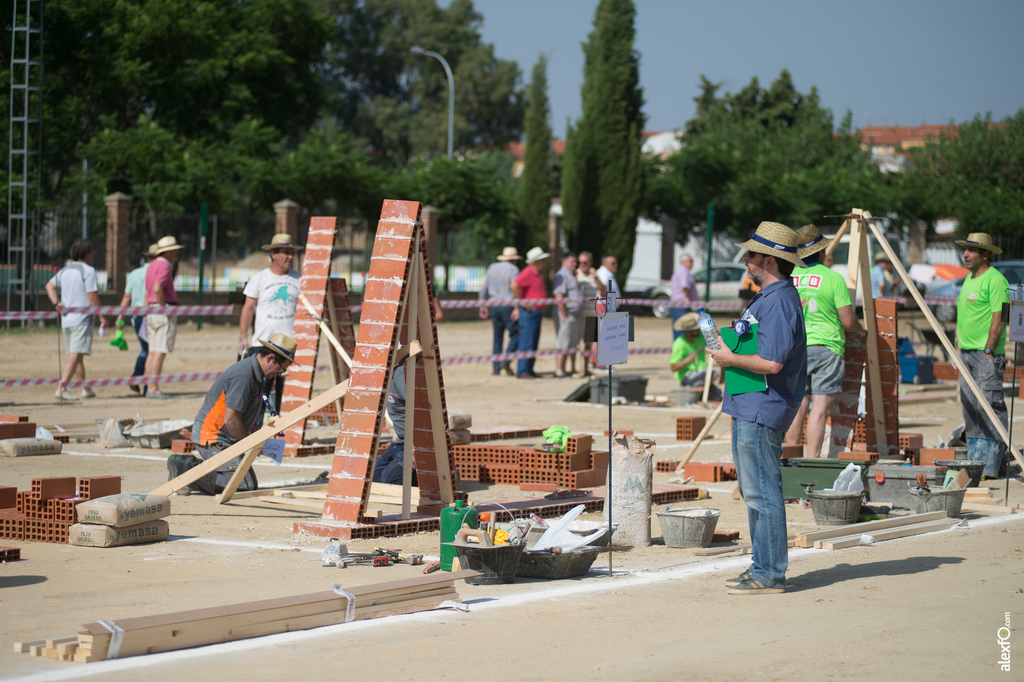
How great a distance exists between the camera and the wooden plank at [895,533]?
778 centimetres

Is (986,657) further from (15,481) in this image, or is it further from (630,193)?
(630,193)

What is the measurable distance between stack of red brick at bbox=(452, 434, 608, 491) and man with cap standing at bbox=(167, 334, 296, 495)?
5.79ft

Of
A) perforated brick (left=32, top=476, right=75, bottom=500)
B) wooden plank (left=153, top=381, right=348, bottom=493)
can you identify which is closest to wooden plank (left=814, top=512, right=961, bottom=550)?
wooden plank (left=153, top=381, right=348, bottom=493)

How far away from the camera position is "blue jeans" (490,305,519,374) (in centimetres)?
1934

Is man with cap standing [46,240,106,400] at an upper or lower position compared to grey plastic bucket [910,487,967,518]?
upper

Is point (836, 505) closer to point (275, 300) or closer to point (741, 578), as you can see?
point (741, 578)

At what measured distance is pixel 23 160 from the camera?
2650 cm

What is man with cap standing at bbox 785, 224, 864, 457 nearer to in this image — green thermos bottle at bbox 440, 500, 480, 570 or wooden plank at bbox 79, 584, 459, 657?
green thermos bottle at bbox 440, 500, 480, 570

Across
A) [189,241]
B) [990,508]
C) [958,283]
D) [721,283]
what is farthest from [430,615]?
[721,283]

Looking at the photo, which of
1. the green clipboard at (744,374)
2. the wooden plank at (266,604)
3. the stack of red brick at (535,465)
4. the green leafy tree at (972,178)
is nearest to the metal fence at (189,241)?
the stack of red brick at (535,465)

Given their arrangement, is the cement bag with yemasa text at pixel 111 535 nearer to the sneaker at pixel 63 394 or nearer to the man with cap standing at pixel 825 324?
the man with cap standing at pixel 825 324

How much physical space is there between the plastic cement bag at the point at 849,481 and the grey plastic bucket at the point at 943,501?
47 cm

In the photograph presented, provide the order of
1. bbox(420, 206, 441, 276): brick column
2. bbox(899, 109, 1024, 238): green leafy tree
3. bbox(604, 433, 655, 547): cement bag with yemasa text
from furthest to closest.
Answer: bbox(899, 109, 1024, 238): green leafy tree < bbox(420, 206, 441, 276): brick column < bbox(604, 433, 655, 547): cement bag with yemasa text

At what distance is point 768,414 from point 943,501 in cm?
317
